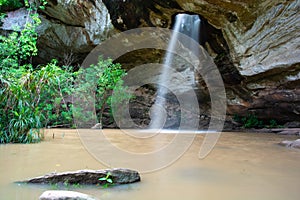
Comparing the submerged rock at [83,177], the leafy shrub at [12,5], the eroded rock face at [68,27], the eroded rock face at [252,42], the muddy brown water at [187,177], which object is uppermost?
the leafy shrub at [12,5]

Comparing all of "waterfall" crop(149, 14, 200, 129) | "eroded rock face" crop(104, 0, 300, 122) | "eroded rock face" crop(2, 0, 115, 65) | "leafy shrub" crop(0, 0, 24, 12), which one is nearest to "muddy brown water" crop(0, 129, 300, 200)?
"eroded rock face" crop(104, 0, 300, 122)

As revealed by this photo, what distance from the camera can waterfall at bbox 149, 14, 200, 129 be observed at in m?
6.89

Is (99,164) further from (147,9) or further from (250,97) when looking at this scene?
(250,97)

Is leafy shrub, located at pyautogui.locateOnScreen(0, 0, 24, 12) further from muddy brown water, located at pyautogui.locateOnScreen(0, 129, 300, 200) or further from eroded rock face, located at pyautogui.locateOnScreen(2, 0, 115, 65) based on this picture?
muddy brown water, located at pyautogui.locateOnScreen(0, 129, 300, 200)

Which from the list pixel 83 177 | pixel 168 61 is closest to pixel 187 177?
pixel 83 177

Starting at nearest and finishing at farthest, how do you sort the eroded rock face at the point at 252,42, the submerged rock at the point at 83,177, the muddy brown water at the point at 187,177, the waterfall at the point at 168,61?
1. the muddy brown water at the point at 187,177
2. the submerged rock at the point at 83,177
3. the eroded rock face at the point at 252,42
4. the waterfall at the point at 168,61

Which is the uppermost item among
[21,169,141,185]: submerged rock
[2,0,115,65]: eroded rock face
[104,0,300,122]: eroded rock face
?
[2,0,115,65]: eroded rock face

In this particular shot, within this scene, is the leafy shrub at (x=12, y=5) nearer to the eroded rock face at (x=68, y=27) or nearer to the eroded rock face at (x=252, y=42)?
the eroded rock face at (x=68, y=27)

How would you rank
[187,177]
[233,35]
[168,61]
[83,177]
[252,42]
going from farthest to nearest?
[168,61] < [233,35] < [252,42] < [187,177] < [83,177]

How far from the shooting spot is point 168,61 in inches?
333

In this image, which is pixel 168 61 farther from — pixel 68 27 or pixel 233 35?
pixel 68 27

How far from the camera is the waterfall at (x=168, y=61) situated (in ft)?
22.6

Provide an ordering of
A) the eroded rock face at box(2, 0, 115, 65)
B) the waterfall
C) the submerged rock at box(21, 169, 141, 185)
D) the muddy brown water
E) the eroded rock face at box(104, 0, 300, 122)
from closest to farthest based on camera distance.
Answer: the muddy brown water
the submerged rock at box(21, 169, 141, 185)
the eroded rock face at box(104, 0, 300, 122)
the waterfall
the eroded rock face at box(2, 0, 115, 65)

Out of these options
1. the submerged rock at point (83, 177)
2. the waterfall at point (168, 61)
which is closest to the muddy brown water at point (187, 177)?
the submerged rock at point (83, 177)
